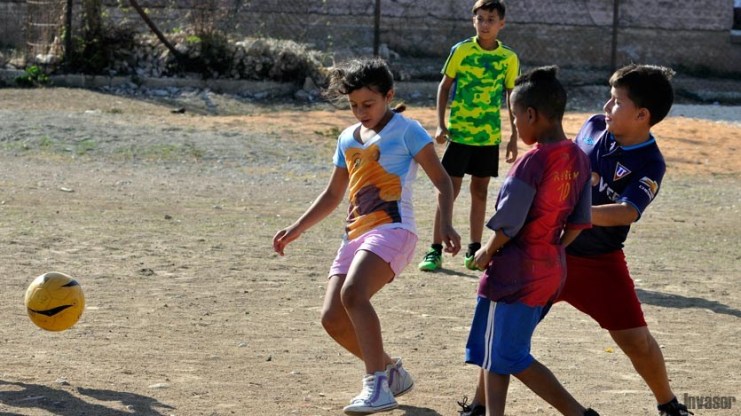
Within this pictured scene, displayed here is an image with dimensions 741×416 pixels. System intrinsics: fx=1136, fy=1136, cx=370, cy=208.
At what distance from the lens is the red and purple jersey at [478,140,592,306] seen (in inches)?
161

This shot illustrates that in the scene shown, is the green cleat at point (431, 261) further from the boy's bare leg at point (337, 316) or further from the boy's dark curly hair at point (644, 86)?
the boy's dark curly hair at point (644, 86)

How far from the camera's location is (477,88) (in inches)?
342

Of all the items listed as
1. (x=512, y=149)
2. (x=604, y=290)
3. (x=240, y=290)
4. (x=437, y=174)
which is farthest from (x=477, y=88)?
(x=604, y=290)

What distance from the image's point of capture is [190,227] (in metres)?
9.45

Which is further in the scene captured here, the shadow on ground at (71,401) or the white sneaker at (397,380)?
the white sneaker at (397,380)

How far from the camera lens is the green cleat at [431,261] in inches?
323

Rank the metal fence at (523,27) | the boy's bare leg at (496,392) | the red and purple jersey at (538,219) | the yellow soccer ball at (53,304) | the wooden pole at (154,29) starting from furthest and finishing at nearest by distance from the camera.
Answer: the metal fence at (523,27) → the wooden pole at (154,29) → the yellow soccer ball at (53,304) → the boy's bare leg at (496,392) → the red and purple jersey at (538,219)

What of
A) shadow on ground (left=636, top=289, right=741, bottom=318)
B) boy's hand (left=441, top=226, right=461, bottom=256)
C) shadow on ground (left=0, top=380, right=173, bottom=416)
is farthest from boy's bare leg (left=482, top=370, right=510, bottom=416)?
shadow on ground (left=636, top=289, right=741, bottom=318)

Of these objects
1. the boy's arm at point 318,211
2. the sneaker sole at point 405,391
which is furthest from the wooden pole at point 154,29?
the sneaker sole at point 405,391

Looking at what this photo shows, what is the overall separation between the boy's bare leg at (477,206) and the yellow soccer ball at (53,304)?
3.72 metres

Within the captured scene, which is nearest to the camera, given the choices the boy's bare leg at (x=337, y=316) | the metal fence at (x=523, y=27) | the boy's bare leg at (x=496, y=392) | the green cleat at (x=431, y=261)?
the boy's bare leg at (x=496, y=392)

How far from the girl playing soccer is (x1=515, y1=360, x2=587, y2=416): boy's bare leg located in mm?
663

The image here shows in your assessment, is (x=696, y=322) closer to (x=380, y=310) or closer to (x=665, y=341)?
(x=665, y=341)

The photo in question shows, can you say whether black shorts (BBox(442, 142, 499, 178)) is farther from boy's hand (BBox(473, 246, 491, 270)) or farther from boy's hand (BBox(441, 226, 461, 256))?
boy's hand (BBox(473, 246, 491, 270))
